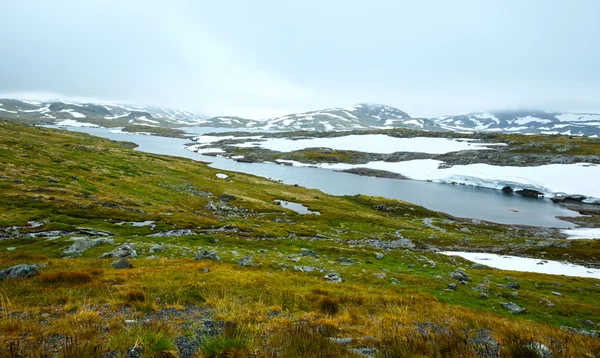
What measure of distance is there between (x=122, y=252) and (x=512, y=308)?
24965 millimetres

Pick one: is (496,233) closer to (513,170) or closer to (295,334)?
(295,334)

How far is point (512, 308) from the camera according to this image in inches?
633

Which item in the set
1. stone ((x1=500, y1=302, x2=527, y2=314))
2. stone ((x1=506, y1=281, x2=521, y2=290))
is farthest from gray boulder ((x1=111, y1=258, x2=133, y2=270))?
stone ((x1=506, y1=281, x2=521, y2=290))

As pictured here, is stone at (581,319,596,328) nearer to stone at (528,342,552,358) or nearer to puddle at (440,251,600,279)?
stone at (528,342,552,358)

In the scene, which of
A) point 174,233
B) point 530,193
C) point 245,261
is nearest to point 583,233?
point 530,193

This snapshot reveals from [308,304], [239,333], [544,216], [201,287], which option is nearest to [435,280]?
[308,304]

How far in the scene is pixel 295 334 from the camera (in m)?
6.90

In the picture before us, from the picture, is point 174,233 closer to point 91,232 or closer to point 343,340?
point 91,232

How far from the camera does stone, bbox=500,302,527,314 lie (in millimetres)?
15812

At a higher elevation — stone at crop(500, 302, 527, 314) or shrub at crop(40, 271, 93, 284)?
shrub at crop(40, 271, 93, 284)

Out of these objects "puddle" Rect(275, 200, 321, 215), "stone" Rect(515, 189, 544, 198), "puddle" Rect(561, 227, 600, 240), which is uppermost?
"puddle" Rect(275, 200, 321, 215)

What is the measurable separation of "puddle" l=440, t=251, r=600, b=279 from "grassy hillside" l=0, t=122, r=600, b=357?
13.4 feet

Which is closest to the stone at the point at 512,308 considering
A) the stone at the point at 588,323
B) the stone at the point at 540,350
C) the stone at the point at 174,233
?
the stone at the point at 588,323

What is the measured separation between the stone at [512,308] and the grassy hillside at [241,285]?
0.27 m
